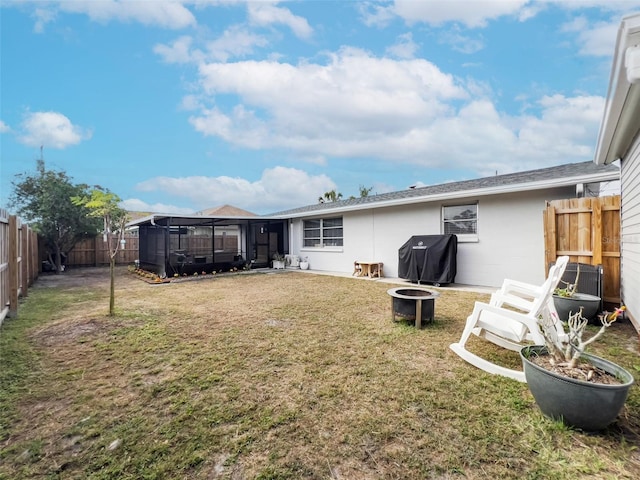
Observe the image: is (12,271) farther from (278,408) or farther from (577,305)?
(577,305)

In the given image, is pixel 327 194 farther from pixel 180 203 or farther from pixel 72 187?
pixel 72 187

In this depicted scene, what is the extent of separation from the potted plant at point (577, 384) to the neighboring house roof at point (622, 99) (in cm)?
183

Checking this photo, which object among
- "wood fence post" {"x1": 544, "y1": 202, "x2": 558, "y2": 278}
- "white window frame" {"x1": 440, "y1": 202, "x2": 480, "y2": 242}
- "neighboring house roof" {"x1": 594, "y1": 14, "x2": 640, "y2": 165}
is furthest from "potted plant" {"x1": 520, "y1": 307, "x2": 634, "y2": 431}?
"white window frame" {"x1": 440, "y1": 202, "x2": 480, "y2": 242}

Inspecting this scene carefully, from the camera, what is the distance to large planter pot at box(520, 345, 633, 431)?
1.82 m

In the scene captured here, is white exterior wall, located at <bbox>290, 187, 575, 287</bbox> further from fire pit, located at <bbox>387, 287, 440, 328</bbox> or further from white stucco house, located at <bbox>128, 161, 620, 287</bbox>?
fire pit, located at <bbox>387, 287, 440, 328</bbox>

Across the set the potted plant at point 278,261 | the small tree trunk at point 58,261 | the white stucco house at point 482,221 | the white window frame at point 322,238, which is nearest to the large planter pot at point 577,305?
the white stucco house at point 482,221

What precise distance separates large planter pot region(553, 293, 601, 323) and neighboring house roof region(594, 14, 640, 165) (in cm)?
213

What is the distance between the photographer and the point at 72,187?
11586mm

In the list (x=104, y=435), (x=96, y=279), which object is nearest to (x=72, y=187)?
(x=96, y=279)

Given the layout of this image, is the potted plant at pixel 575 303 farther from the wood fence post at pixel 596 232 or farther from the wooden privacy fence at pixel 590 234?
the wood fence post at pixel 596 232

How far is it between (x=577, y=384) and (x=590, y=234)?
4220 millimetres

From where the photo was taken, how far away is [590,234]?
4.89 meters

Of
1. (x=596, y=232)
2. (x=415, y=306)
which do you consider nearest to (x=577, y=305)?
(x=596, y=232)

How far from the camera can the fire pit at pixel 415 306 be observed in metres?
4.27
